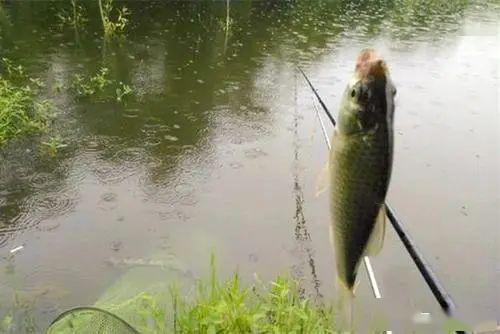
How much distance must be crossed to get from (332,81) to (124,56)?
4131mm

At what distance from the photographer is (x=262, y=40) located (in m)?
12.6

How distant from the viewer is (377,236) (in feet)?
4.77

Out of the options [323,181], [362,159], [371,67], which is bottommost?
[323,181]

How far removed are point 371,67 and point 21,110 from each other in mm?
6604

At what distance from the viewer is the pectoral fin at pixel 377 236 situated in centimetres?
142

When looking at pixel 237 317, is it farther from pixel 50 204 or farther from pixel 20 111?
pixel 20 111

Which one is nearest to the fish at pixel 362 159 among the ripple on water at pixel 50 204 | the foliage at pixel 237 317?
the foliage at pixel 237 317

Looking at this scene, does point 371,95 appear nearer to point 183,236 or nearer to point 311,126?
point 183,236

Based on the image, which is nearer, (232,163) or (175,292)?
(175,292)

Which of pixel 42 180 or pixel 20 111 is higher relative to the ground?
pixel 20 111

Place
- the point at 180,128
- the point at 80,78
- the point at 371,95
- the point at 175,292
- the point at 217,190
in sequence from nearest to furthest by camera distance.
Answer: the point at 371,95 < the point at 175,292 < the point at 217,190 < the point at 180,128 < the point at 80,78

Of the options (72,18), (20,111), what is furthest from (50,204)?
(72,18)

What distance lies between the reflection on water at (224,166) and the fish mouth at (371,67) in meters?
1.55

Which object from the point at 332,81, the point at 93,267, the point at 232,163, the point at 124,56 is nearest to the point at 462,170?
the point at 232,163
